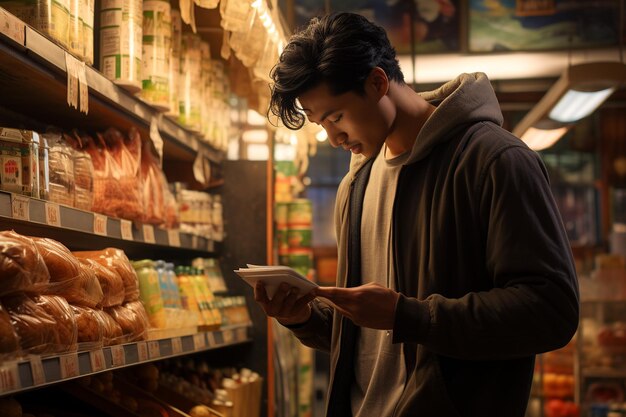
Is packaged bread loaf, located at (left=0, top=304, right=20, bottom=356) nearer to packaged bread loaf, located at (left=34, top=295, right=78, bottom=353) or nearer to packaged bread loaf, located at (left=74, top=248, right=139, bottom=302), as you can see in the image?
packaged bread loaf, located at (left=34, top=295, right=78, bottom=353)

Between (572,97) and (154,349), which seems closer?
(154,349)

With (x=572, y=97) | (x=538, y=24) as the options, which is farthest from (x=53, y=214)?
(x=538, y=24)

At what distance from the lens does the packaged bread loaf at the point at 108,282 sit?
2498mm

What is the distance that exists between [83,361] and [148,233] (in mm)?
942

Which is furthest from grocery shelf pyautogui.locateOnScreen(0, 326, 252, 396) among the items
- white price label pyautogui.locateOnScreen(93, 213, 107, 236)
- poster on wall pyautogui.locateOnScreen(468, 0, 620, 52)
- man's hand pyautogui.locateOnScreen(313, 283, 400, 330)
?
poster on wall pyautogui.locateOnScreen(468, 0, 620, 52)

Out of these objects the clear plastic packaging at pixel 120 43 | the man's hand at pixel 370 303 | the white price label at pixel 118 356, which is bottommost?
the white price label at pixel 118 356

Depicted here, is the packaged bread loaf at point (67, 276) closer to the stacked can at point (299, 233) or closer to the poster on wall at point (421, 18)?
the stacked can at point (299, 233)

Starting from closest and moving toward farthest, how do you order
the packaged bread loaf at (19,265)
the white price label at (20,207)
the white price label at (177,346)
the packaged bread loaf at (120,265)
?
the packaged bread loaf at (19,265), the white price label at (20,207), the packaged bread loaf at (120,265), the white price label at (177,346)

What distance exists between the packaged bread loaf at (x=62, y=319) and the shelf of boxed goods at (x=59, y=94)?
0.57 m

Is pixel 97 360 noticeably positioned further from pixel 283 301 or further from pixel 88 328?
pixel 283 301

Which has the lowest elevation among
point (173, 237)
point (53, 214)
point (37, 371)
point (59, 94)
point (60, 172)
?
point (37, 371)

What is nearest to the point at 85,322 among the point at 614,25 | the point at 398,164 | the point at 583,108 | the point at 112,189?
the point at 112,189

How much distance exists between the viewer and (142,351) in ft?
8.60

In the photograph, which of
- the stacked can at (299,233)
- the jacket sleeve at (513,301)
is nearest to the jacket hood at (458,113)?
the jacket sleeve at (513,301)
